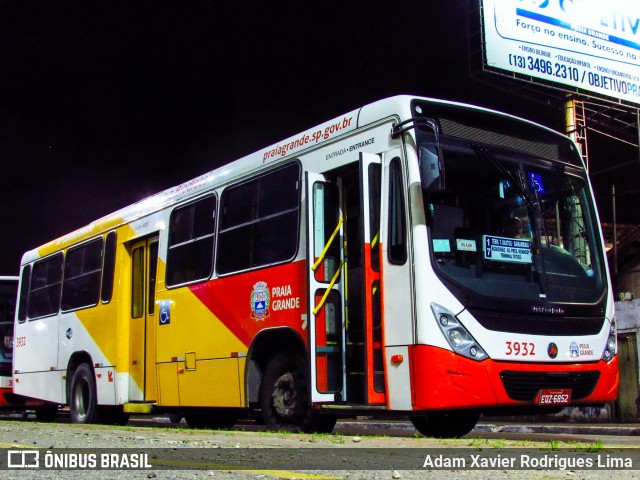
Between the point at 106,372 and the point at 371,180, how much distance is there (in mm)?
6553

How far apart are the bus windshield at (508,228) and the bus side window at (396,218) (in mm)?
246

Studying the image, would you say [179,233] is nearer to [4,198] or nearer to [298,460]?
[298,460]

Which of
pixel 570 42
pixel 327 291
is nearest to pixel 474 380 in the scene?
pixel 327 291

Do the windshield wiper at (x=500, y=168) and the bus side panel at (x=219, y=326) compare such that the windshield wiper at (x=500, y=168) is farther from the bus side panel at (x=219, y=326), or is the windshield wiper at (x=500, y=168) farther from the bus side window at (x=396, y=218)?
the bus side panel at (x=219, y=326)

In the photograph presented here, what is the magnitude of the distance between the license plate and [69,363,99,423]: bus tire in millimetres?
7670

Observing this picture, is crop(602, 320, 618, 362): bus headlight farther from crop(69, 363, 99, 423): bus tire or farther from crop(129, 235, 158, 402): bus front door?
crop(69, 363, 99, 423): bus tire

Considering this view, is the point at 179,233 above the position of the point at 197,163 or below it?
below

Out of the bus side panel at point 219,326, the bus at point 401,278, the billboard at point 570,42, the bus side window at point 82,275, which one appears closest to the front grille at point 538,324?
the bus at point 401,278

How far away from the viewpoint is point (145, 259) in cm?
1266

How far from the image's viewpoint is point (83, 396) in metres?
13.7

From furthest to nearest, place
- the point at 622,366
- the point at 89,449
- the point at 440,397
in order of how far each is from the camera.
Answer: the point at 622,366
the point at 440,397
the point at 89,449

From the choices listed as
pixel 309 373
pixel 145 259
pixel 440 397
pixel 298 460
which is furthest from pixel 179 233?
pixel 298 460

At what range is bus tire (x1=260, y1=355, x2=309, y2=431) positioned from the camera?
885 cm

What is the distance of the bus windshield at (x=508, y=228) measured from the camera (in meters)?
7.81
